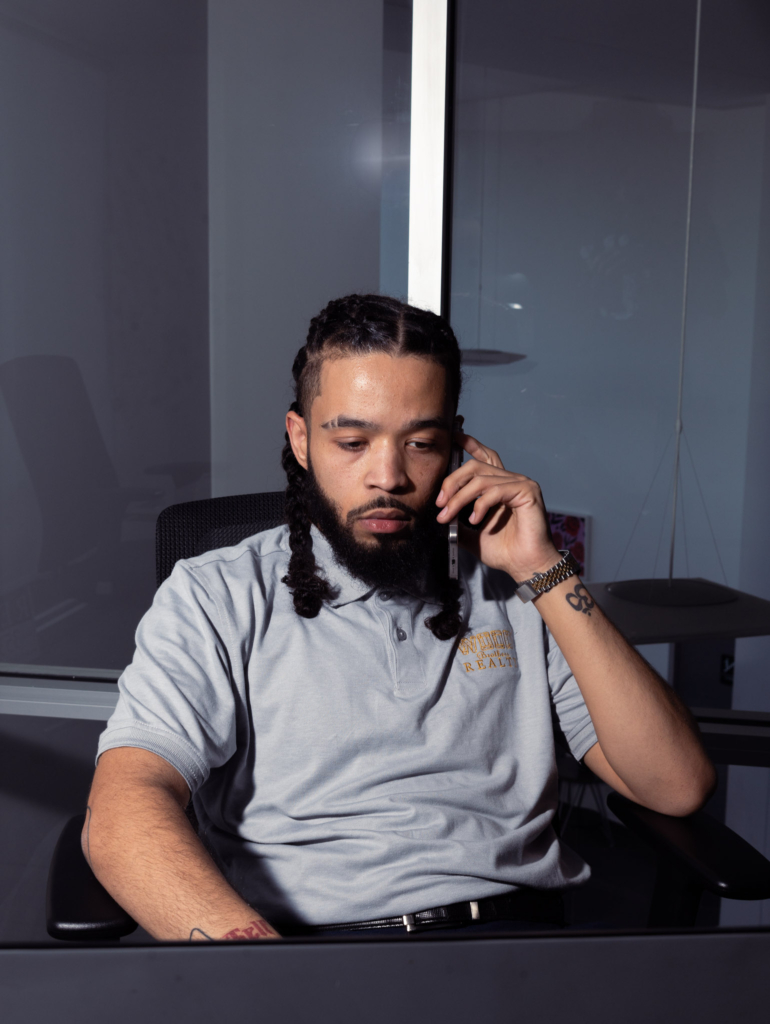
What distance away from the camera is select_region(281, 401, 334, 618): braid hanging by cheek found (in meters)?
1.20

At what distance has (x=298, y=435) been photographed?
1.35m

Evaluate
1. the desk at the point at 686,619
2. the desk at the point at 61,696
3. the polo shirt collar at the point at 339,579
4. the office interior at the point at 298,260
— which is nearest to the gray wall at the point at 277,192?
the office interior at the point at 298,260

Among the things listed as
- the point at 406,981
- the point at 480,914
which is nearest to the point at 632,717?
the point at 480,914

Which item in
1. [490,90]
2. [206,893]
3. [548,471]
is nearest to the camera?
[206,893]

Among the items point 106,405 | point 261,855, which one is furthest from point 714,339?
point 261,855

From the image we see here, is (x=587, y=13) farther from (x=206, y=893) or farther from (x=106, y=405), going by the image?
(x=206, y=893)

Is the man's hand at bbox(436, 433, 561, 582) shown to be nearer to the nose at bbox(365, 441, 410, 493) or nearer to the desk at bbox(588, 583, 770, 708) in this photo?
the nose at bbox(365, 441, 410, 493)

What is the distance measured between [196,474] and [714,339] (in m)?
1.51

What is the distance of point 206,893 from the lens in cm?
87

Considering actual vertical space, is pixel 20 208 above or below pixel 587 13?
A: below

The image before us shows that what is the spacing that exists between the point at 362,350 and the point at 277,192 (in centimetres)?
131

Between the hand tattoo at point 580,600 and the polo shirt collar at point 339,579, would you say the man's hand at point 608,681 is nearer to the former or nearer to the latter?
the hand tattoo at point 580,600

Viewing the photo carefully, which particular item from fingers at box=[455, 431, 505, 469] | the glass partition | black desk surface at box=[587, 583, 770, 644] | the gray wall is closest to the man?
fingers at box=[455, 431, 505, 469]

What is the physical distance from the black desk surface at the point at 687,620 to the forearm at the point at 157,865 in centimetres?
122
